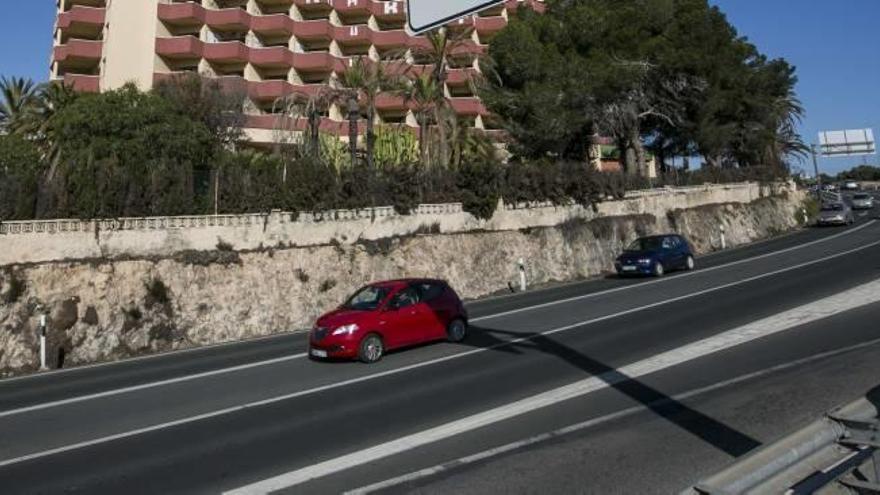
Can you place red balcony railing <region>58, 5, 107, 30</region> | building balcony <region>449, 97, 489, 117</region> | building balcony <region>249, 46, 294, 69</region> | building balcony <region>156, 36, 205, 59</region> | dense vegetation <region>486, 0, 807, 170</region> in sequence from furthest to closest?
1. building balcony <region>449, 97, 489, 117</region>
2. building balcony <region>249, 46, 294, 69</region>
3. red balcony railing <region>58, 5, 107, 30</region>
4. building balcony <region>156, 36, 205, 59</region>
5. dense vegetation <region>486, 0, 807, 170</region>

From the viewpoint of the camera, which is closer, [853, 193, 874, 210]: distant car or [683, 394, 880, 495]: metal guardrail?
[683, 394, 880, 495]: metal guardrail

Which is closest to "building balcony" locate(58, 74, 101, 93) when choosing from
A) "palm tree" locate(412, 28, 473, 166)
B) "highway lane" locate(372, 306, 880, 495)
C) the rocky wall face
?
"palm tree" locate(412, 28, 473, 166)

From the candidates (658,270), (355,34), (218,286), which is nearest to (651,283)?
(658,270)

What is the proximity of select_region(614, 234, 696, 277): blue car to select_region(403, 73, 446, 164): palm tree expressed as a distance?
433 inches

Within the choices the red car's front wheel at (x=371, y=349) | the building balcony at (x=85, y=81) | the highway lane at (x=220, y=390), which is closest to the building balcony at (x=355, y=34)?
the building balcony at (x=85, y=81)

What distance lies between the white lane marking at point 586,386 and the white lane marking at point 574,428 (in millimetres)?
684

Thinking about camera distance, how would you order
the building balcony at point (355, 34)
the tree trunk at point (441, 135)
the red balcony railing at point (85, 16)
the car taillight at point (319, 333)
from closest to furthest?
1. the car taillight at point (319, 333)
2. the tree trunk at point (441, 135)
3. the red balcony railing at point (85, 16)
4. the building balcony at point (355, 34)

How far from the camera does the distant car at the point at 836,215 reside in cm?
4719

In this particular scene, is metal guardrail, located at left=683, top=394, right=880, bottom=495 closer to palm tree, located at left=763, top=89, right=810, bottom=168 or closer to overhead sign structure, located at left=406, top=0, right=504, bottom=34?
overhead sign structure, located at left=406, top=0, right=504, bottom=34

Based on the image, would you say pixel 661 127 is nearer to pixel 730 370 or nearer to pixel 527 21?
pixel 527 21

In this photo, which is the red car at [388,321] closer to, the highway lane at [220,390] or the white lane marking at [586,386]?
the highway lane at [220,390]

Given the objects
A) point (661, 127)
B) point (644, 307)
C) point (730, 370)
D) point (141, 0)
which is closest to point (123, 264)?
point (644, 307)

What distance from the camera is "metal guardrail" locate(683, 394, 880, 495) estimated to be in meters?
3.90

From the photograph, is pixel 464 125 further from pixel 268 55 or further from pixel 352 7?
pixel 352 7
